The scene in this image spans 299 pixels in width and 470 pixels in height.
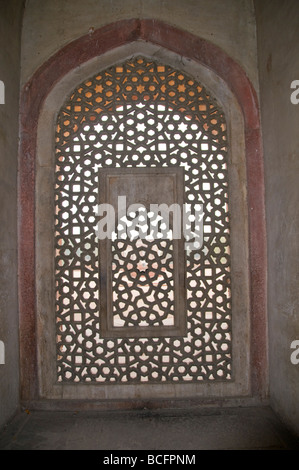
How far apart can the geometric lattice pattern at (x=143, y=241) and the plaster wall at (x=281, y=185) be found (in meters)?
0.38

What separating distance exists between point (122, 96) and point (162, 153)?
0.63 metres

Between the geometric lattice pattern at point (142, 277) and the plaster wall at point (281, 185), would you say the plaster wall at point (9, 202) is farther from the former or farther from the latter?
the plaster wall at point (281, 185)

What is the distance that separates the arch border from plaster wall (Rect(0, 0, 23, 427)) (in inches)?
3.0

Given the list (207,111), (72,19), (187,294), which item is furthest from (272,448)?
(72,19)

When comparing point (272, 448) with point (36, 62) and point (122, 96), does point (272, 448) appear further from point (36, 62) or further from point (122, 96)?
point (36, 62)
